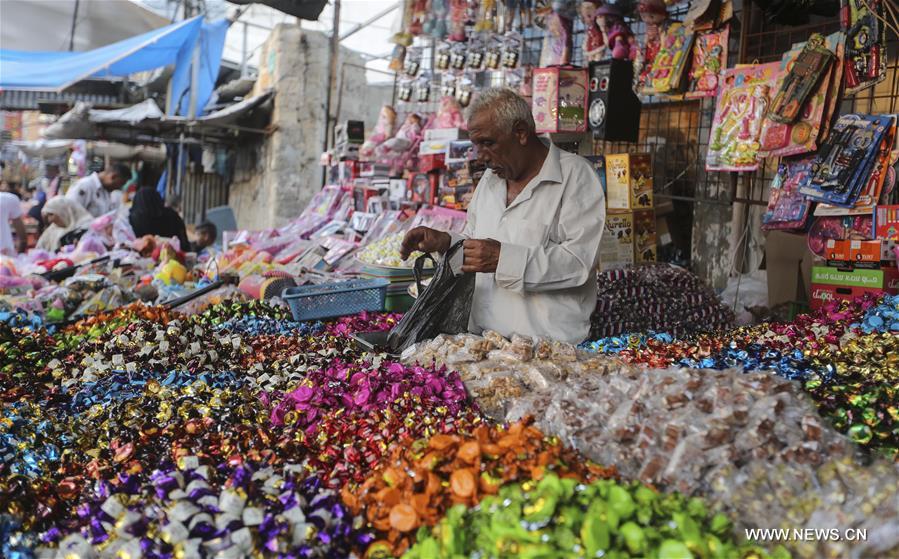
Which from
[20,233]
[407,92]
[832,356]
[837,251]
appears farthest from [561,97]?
[20,233]

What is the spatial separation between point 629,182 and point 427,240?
2.11 meters

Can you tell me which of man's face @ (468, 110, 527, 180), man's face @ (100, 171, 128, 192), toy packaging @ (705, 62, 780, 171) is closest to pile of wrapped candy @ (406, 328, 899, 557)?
man's face @ (468, 110, 527, 180)

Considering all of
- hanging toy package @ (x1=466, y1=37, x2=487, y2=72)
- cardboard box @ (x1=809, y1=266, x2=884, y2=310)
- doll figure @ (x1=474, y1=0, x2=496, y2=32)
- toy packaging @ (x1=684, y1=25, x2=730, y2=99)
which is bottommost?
cardboard box @ (x1=809, y1=266, x2=884, y2=310)

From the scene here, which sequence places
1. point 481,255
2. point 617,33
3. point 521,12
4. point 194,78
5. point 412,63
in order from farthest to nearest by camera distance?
point 194,78 → point 412,63 → point 521,12 → point 617,33 → point 481,255

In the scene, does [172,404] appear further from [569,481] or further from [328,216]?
[328,216]

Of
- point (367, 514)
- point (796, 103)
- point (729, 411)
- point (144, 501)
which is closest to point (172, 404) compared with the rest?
point (144, 501)

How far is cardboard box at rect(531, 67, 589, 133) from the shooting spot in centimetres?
443

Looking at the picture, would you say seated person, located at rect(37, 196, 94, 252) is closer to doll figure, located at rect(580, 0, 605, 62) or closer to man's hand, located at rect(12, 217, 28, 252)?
man's hand, located at rect(12, 217, 28, 252)

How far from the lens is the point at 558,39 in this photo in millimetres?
4996

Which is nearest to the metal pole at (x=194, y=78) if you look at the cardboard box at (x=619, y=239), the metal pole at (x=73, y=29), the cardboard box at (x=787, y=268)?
the metal pole at (x=73, y=29)

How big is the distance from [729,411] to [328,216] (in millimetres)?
5261

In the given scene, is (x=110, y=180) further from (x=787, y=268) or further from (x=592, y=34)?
(x=787, y=268)

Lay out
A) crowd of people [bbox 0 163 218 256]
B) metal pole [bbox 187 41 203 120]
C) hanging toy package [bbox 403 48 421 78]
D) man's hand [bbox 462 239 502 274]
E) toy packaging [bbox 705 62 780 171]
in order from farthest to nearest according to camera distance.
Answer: metal pole [bbox 187 41 203 120]
crowd of people [bbox 0 163 218 256]
hanging toy package [bbox 403 48 421 78]
toy packaging [bbox 705 62 780 171]
man's hand [bbox 462 239 502 274]

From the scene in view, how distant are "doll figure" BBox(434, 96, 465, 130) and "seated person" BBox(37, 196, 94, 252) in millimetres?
4494
